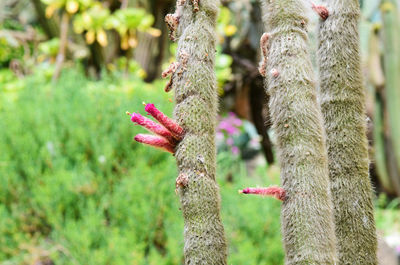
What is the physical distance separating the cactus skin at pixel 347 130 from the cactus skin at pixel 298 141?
0.25 feet

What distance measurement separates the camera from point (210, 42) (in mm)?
493

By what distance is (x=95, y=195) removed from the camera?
2.04 m

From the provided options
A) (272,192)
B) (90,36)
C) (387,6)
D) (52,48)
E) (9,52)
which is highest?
(272,192)

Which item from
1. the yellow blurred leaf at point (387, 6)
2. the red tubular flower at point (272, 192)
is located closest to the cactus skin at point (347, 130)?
the red tubular flower at point (272, 192)

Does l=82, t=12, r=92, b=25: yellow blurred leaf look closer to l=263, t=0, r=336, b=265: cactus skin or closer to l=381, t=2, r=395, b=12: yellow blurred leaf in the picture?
l=381, t=2, r=395, b=12: yellow blurred leaf

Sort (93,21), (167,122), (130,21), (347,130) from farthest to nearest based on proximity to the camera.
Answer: (93,21)
(130,21)
(347,130)
(167,122)

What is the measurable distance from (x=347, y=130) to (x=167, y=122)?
219 millimetres

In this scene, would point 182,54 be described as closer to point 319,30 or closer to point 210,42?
point 210,42

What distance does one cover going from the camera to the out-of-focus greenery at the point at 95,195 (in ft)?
5.98

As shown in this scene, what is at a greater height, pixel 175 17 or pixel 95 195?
pixel 175 17

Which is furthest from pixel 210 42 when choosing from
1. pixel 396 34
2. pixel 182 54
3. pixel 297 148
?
pixel 396 34

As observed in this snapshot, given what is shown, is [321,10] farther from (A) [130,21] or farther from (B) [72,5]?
(B) [72,5]

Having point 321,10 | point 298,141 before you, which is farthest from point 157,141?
point 321,10

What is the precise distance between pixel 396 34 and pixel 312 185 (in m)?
3.74
